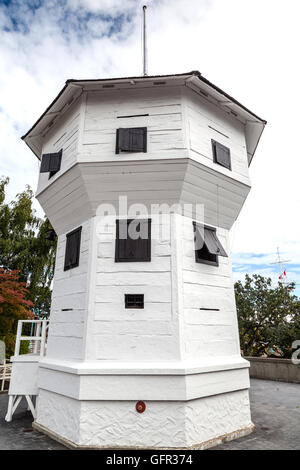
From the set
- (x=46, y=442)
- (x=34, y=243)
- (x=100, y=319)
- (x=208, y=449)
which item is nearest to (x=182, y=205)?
(x=100, y=319)

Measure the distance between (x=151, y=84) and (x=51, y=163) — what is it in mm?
3671

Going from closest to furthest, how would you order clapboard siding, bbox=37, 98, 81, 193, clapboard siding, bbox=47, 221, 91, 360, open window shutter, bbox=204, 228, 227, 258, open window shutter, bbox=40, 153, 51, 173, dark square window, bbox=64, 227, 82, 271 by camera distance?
clapboard siding, bbox=47, 221, 91, 360 < open window shutter, bbox=204, 228, 227, 258 < dark square window, bbox=64, 227, 82, 271 < clapboard siding, bbox=37, 98, 81, 193 < open window shutter, bbox=40, 153, 51, 173

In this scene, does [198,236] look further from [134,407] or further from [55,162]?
[55,162]

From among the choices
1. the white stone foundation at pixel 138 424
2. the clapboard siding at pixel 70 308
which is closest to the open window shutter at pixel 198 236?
the clapboard siding at pixel 70 308

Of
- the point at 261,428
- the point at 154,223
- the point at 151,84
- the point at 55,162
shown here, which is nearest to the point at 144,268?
the point at 154,223

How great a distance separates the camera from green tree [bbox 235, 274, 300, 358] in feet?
51.8

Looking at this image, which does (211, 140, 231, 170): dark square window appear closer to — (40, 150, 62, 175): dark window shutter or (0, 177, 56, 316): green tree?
(40, 150, 62, 175): dark window shutter

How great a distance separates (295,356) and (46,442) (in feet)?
42.2

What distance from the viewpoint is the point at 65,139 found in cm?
835

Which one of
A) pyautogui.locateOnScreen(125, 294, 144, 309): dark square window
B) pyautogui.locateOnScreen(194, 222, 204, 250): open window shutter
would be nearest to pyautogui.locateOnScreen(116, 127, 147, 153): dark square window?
pyautogui.locateOnScreen(194, 222, 204, 250): open window shutter

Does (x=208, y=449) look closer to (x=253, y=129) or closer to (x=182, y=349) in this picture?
(x=182, y=349)

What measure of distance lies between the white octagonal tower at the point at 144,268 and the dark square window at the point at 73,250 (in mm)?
40

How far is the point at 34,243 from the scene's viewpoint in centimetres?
2083

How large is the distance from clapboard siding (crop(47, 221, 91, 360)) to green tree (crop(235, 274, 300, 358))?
500 inches
